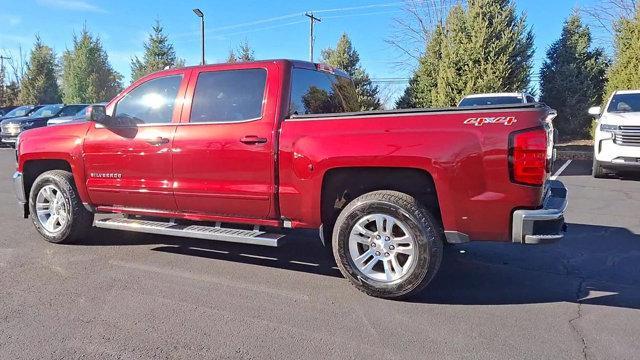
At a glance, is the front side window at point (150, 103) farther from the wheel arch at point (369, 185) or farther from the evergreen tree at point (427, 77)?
the evergreen tree at point (427, 77)

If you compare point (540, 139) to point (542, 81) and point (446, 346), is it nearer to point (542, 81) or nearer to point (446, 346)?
point (446, 346)

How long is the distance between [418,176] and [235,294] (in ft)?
5.75

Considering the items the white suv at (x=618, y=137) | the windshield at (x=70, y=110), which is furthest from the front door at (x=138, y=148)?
the windshield at (x=70, y=110)

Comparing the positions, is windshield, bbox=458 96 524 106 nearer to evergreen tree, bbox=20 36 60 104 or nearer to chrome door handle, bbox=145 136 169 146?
chrome door handle, bbox=145 136 169 146

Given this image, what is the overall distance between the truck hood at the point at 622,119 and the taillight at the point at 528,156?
765cm

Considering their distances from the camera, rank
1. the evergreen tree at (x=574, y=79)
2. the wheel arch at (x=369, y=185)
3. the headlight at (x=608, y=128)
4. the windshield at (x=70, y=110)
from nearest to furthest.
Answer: the wheel arch at (x=369, y=185), the headlight at (x=608, y=128), the evergreen tree at (x=574, y=79), the windshield at (x=70, y=110)

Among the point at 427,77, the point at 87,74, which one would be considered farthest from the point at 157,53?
the point at 427,77

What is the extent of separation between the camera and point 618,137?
9.82 metres

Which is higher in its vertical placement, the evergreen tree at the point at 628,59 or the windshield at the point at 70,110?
the evergreen tree at the point at 628,59

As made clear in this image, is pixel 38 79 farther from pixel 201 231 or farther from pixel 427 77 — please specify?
pixel 201 231

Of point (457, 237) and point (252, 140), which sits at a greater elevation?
point (252, 140)

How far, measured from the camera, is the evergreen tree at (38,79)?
40.1m

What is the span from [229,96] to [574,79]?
17.9 m

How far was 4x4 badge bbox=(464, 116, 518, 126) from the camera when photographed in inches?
137
